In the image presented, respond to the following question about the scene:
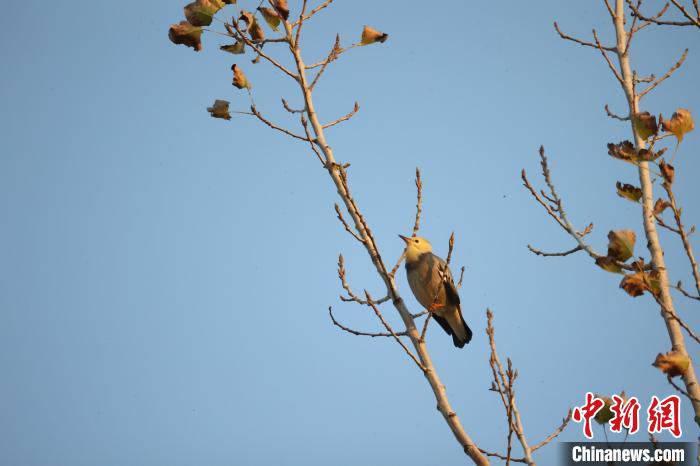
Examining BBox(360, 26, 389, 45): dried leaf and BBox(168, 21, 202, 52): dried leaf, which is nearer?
BBox(168, 21, 202, 52): dried leaf

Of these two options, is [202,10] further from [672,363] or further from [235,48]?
[672,363]

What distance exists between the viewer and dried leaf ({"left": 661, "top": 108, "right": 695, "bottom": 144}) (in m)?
2.90

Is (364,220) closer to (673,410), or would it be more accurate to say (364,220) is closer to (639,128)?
(639,128)

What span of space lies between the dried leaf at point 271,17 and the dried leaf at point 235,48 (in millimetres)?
200

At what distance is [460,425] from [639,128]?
64.3 inches

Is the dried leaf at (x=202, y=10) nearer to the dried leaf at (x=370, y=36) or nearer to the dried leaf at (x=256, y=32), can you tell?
the dried leaf at (x=256, y=32)

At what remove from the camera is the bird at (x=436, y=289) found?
263 inches

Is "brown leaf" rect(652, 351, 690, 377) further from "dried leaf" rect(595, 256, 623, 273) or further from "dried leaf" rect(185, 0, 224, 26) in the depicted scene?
"dried leaf" rect(185, 0, 224, 26)

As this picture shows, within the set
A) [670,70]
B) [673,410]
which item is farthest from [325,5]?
[673,410]

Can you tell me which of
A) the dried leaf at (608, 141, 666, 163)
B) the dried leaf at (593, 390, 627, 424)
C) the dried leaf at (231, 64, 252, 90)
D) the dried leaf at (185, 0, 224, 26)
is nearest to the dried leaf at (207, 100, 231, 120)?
the dried leaf at (231, 64, 252, 90)

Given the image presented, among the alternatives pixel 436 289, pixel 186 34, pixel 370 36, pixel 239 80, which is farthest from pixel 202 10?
pixel 436 289

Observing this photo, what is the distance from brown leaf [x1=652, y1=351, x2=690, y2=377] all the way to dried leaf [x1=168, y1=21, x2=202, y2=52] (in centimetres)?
292

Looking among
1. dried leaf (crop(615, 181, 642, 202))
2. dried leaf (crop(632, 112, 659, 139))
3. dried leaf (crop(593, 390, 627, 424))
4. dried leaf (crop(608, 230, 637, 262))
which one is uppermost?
dried leaf (crop(632, 112, 659, 139))

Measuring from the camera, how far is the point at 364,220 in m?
3.54
